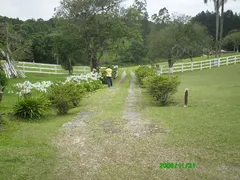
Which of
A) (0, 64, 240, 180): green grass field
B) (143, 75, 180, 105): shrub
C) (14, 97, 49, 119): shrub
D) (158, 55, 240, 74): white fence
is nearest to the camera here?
(0, 64, 240, 180): green grass field

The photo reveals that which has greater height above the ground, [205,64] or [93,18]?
[93,18]

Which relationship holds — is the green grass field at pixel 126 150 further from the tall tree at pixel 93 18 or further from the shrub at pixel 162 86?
the tall tree at pixel 93 18

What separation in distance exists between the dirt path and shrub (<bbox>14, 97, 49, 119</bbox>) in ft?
4.20

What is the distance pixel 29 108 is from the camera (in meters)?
9.09

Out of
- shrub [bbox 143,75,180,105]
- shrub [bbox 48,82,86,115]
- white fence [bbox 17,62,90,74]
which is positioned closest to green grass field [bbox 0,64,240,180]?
shrub [bbox 48,82,86,115]

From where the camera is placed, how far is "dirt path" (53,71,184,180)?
4.62 m

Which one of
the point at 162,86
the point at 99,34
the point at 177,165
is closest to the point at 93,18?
the point at 99,34

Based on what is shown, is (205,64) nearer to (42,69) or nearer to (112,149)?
(42,69)

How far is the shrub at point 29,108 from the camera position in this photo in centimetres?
→ 902

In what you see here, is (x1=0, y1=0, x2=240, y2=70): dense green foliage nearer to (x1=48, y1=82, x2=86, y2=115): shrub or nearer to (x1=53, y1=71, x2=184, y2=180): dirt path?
(x1=48, y1=82, x2=86, y2=115): shrub

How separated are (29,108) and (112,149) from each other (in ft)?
14.4

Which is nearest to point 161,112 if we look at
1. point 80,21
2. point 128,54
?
point 80,21

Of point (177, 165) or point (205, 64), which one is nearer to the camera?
point (177, 165)

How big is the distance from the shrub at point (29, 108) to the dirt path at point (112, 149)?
1281 millimetres
